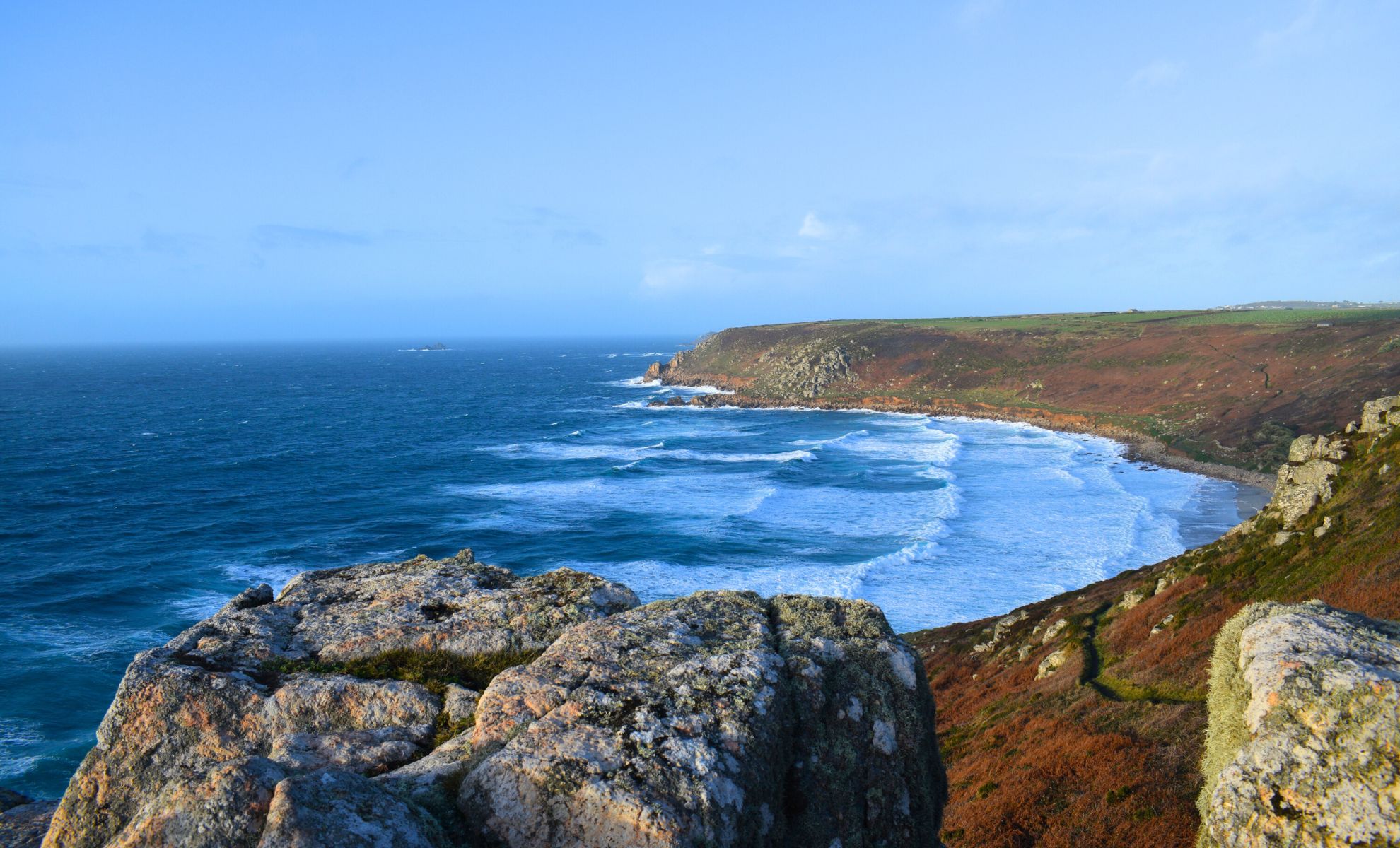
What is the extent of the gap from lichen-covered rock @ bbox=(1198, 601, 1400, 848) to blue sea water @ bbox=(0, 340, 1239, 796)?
3372cm

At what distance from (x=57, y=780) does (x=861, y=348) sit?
143593mm

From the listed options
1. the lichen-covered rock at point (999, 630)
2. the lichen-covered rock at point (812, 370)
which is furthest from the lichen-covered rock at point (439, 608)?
the lichen-covered rock at point (812, 370)

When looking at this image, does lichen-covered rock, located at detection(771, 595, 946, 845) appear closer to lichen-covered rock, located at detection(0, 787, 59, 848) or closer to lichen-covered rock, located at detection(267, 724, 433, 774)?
lichen-covered rock, located at detection(267, 724, 433, 774)

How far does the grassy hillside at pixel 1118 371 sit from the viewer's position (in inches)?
3223

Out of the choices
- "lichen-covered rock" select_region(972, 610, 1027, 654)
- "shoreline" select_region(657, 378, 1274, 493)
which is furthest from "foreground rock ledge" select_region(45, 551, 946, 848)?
"shoreline" select_region(657, 378, 1274, 493)

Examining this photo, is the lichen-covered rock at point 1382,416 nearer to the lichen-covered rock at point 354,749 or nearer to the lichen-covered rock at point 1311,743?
the lichen-covered rock at point 1311,743

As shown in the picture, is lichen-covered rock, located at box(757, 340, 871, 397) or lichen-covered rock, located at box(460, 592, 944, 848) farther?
lichen-covered rock, located at box(757, 340, 871, 397)

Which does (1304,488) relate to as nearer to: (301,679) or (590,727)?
(590,727)

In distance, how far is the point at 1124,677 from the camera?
21.8 m

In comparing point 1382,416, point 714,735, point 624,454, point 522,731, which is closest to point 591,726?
point 522,731

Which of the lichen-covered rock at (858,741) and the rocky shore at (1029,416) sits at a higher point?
the lichen-covered rock at (858,741)

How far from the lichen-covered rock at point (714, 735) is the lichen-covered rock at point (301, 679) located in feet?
5.11

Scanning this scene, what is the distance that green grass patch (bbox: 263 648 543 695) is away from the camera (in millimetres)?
8898

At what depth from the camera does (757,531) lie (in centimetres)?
5538
